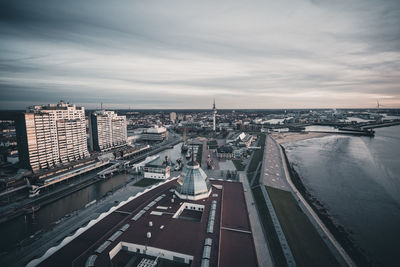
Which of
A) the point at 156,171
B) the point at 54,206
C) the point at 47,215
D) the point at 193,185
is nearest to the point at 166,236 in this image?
the point at 193,185

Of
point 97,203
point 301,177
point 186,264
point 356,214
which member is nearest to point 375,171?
point 301,177

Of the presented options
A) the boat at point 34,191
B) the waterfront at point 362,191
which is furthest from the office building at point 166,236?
the boat at point 34,191

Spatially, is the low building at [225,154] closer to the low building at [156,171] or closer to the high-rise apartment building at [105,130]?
the low building at [156,171]

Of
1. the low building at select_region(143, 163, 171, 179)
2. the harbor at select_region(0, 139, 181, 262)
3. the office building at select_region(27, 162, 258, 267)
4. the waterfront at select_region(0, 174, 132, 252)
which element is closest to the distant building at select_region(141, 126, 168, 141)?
the harbor at select_region(0, 139, 181, 262)

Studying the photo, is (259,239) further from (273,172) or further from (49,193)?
(49,193)

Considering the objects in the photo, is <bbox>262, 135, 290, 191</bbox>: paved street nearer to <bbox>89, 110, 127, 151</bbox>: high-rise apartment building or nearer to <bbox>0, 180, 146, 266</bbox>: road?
<bbox>0, 180, 146, 266</bbox>: road
